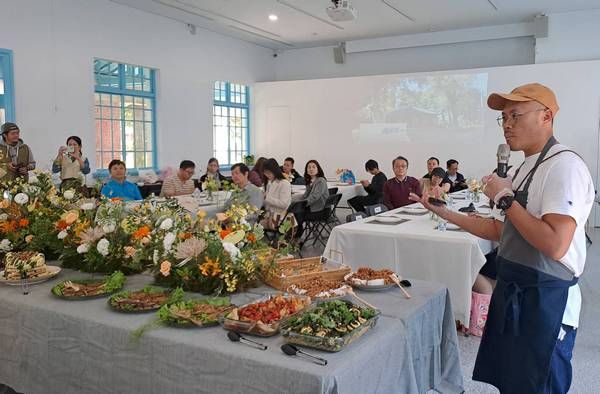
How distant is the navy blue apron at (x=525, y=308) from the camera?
1.88m

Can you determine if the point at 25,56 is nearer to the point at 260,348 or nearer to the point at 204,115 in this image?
the point at 204,115

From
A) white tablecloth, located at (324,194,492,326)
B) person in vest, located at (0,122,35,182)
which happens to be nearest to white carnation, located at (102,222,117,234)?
white tablecloth, located at (324,194,492,326)

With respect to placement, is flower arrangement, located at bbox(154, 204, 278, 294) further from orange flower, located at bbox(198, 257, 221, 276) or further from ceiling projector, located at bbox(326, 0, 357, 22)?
ceiling projector, located at bbox(326, 0, 357, 22)

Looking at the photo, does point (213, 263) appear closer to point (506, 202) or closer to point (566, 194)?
point (506, 202)

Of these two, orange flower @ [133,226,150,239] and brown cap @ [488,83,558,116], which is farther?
orange flower @ [133,226,150,239]

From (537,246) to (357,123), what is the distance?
30.7 feet

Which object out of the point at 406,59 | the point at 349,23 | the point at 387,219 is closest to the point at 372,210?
the point at 387,219

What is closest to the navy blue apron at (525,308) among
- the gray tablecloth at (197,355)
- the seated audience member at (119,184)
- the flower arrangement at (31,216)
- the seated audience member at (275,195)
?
the gray tablecloth at (197,355)

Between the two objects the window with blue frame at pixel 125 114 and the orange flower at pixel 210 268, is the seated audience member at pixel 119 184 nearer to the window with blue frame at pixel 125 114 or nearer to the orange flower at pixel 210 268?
the window with blue frame at pixel 125 114

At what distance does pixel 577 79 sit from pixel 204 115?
6529mm

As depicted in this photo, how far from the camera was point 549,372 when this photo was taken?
1.94 m

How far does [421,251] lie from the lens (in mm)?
4008

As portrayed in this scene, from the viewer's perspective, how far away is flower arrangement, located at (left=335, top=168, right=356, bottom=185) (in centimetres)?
988

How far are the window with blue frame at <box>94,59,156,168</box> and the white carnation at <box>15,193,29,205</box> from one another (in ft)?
18.4
